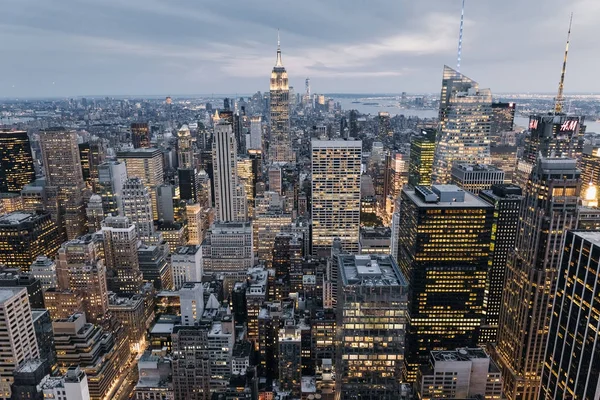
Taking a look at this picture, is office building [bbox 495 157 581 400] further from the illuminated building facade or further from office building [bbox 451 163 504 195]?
office building [bbox 451 163 504 195]

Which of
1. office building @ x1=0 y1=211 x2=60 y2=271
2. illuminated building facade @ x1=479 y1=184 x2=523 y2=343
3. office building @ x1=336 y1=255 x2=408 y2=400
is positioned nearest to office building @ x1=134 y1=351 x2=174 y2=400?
office building @ x1=336 y1=255 x2=408 y2=400

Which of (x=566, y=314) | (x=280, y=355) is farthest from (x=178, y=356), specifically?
(x=566, y=314)

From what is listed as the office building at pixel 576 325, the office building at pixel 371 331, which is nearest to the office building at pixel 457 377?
the office building at pixel 371 331

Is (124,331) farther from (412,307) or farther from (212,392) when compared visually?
(412,307)

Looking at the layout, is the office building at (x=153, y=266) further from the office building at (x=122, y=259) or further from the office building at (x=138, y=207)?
the office building at (x=138, y=207)

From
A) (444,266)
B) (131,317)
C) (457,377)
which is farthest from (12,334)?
(444,266)

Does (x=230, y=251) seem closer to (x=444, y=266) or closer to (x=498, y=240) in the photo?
(x=444, y=266)

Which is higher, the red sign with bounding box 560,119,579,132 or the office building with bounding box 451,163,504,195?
the red sign with bounding box 560,119,579,132
